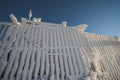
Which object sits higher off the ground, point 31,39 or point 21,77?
point 31,39

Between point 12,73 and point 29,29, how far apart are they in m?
2.06

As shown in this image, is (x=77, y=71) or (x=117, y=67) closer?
(x=77, y=71)

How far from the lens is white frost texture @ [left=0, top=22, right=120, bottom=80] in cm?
440

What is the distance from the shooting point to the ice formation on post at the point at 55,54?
4.40 metres

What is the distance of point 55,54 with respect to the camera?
5.01 meters

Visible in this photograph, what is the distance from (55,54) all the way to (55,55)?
33 mm

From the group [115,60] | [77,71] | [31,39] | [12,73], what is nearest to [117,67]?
[115,60]

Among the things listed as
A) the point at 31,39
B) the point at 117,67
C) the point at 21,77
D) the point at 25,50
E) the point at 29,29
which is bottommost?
the point at 21,77

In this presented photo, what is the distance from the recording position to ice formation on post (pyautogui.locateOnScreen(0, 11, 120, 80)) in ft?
14.4

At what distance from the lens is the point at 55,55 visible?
197 inches

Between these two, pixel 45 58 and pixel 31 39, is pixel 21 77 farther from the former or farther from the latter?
pixel 31 39

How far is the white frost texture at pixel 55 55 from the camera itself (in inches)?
173

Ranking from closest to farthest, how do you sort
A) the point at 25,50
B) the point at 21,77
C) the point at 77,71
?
1. the point at 21,77
2. the point at 77,71
3. the point at 25,50

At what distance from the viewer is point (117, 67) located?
5.71m
